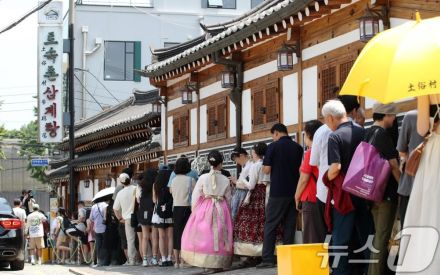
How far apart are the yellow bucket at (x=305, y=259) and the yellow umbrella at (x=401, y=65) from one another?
171 centimetres

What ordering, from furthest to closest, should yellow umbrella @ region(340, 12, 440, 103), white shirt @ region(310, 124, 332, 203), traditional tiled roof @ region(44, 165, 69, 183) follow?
traditional tiled roof @ region(44, 165, 69, 183)
white shirt @ region(310, 124, 332, 203)
yellow umbrella @ region(340, 12, 440, 103)

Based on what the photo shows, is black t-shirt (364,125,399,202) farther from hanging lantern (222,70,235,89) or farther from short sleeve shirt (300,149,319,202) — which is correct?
hanging lantern (222,70,235,89)

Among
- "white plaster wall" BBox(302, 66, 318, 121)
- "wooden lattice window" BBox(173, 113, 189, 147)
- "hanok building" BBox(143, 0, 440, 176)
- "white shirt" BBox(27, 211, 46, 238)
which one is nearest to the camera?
"hanok building" BBox(143, 0, 440, 176)

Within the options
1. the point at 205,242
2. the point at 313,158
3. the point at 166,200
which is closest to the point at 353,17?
the point at 313,158

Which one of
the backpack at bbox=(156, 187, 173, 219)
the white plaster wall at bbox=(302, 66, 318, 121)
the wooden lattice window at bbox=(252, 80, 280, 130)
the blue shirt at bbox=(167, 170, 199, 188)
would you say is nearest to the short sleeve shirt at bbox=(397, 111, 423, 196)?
the white plaster wall at bbox=(302, 66, 318, 121)

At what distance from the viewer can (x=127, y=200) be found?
18359 mm

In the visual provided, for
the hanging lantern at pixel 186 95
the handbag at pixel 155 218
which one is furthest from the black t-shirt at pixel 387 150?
the hanging lantern at pixel 186 95

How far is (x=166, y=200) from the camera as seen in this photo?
54.1ft

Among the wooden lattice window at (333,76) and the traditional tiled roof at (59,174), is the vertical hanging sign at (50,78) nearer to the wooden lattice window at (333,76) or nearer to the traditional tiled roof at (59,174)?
the traditional tiled roof at (59,174)

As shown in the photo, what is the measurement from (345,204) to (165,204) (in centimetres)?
723

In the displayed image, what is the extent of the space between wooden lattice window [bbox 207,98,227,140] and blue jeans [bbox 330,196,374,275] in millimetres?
8948

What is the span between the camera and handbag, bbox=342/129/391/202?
8.91 m

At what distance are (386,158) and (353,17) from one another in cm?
442

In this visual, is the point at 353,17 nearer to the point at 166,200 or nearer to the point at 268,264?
the point at 268,264
